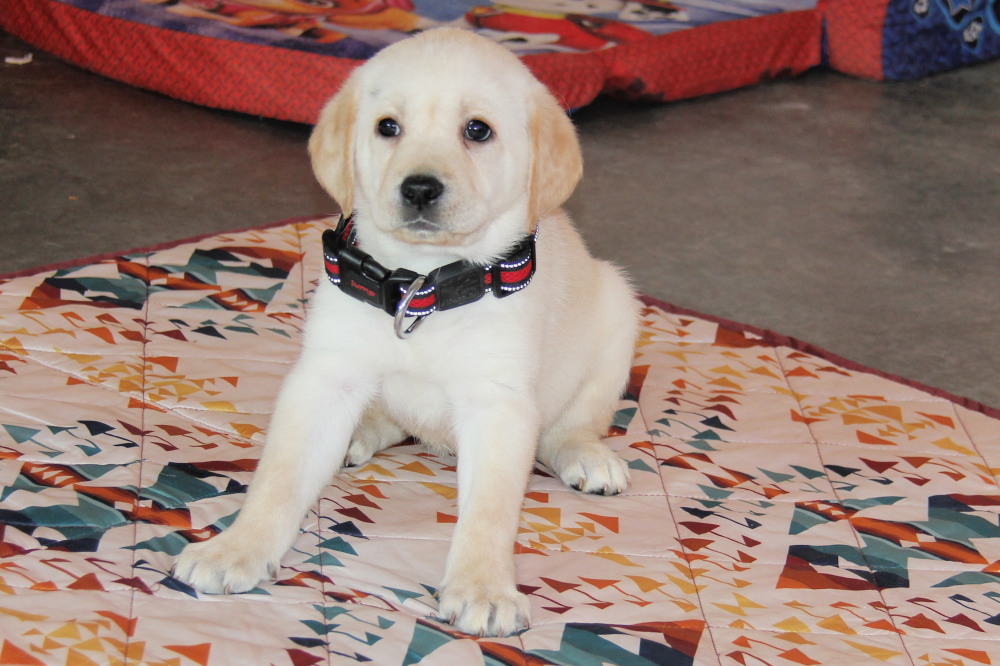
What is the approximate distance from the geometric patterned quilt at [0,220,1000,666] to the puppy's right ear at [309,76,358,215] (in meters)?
0.64

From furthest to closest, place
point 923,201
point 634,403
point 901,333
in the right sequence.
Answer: point 923,201 < point 901,333 < point 634,403

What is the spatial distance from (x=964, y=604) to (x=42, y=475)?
74.7 inches

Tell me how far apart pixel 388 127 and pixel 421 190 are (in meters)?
0.22

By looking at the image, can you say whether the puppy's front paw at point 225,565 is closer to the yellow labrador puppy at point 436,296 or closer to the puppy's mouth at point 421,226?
the yellow labrador puppy at point 436,296

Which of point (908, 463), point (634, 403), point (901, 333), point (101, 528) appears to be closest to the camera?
point (101, 528)

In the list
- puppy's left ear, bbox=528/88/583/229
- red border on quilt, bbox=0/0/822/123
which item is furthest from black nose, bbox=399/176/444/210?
red border on quilt, bbox=0/0/822/123

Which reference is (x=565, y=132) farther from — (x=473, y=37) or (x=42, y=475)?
(x=42, y=475)

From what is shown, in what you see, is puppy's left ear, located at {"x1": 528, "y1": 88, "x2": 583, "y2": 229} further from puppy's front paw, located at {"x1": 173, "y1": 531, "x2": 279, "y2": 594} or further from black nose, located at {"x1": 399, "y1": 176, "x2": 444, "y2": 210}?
puppy's front paw, located at {"x1": 173, "y1": 531, "x2": 279, "y2": 594}

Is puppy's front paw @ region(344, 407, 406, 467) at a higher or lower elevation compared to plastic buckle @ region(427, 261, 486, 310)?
lower

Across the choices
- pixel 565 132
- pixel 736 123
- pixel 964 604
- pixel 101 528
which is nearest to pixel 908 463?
pixel 964 604

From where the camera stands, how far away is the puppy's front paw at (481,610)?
2008 mm

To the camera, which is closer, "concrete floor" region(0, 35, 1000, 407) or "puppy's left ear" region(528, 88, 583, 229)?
"puppy's left ear" region(528, 88, 583, 229)

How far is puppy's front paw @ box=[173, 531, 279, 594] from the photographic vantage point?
6.64 feet

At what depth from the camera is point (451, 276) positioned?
7.51ft
